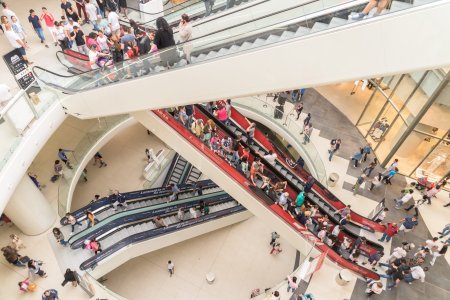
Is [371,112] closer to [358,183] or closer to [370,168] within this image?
[370,168]

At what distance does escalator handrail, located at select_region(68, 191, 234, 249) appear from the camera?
1096cm

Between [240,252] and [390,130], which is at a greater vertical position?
[390,130]

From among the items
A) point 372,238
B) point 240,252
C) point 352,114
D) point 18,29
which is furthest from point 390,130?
point 18,29

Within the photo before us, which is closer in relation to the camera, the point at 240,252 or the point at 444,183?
the point at 444,183

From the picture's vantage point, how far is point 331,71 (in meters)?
5.65

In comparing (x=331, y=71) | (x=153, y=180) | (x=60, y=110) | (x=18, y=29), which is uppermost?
(x=18, y=29)

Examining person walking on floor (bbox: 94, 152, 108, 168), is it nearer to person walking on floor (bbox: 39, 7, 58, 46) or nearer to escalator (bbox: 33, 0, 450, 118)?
person walking on floor (bbox: 39, 7, 58, 46)

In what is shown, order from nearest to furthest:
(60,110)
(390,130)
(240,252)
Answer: (60,110) < (390,130) < (240,252)

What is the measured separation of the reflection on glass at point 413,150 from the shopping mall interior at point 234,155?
0.05 metres

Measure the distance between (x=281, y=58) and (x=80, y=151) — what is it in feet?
31.9

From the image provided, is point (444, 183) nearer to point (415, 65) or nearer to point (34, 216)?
point (415, 65)

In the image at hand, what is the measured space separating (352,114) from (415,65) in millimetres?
11486

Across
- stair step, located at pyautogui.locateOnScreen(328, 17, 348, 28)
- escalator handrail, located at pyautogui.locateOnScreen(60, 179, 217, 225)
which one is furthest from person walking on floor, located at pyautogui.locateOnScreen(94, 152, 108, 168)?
stair step, located at pyautogui.locateOnScreen(328, 17, 348, 28)

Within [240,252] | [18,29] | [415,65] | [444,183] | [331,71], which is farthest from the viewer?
[240,252]
